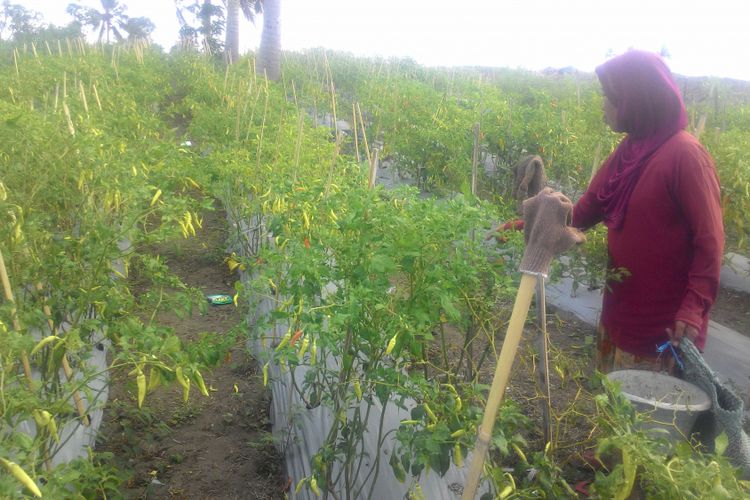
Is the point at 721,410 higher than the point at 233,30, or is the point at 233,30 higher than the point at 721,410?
the point at 233,30

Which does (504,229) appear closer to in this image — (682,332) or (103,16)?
(682,332)

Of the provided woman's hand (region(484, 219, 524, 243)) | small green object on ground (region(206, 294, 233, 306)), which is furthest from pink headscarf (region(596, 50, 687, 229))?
small green object on ground (region(206, 294, 233, 306))

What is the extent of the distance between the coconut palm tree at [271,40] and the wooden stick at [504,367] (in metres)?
10.9

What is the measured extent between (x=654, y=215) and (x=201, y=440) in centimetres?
226

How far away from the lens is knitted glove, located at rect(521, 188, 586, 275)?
51.1 inches

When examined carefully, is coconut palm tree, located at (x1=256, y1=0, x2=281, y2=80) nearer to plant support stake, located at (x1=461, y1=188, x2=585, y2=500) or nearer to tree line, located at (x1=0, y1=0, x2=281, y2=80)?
tree line, located at (x1=0, y1=0, x2=281, y2=80)

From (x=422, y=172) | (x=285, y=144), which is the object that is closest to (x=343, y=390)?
(x=285, y=144)

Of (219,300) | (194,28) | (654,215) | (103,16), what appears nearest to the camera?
(654,215)

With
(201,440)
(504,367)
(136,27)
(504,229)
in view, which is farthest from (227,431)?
(136,27)

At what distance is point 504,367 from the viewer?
1275 mm

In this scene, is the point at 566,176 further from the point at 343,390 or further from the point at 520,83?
the point at 520,83

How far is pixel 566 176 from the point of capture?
5.55 meters

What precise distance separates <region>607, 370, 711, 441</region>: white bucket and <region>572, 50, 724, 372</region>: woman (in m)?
0.19

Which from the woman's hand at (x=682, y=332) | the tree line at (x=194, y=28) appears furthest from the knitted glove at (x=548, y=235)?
the tree line at (x=194, y=28)
